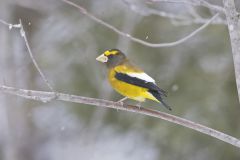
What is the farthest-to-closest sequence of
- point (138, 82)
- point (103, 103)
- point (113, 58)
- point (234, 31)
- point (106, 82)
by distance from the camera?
point (106, 82), point (113, 58), point (138, 82), point (103, 103), point (234, 31)

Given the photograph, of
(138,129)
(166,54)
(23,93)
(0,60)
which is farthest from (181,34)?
(23,93)

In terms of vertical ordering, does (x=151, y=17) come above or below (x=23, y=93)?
below

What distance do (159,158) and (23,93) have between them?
16.6 ft

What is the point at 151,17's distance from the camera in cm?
864

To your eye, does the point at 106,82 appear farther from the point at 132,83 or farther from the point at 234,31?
the point at 234,31

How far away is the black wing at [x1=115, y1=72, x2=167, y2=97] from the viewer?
4242 millimetres

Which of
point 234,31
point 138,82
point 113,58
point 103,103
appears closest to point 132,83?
point 138,82

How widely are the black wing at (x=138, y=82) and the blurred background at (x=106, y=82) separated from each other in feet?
9.20

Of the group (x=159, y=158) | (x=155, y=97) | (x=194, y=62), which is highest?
(x=155, y=97)

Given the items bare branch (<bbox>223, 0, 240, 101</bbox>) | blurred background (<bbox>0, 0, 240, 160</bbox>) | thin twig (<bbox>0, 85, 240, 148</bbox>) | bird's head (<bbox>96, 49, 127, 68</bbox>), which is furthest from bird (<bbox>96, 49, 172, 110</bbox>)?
blurred background (<bbox>0, 0, 240, 160</bbox>)

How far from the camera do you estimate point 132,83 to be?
4.33 meters

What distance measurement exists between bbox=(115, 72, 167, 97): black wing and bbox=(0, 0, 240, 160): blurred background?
280 cm

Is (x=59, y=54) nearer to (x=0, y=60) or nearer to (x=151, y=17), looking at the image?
(x=0, y=60)

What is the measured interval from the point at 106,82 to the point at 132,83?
4170 millimetres
